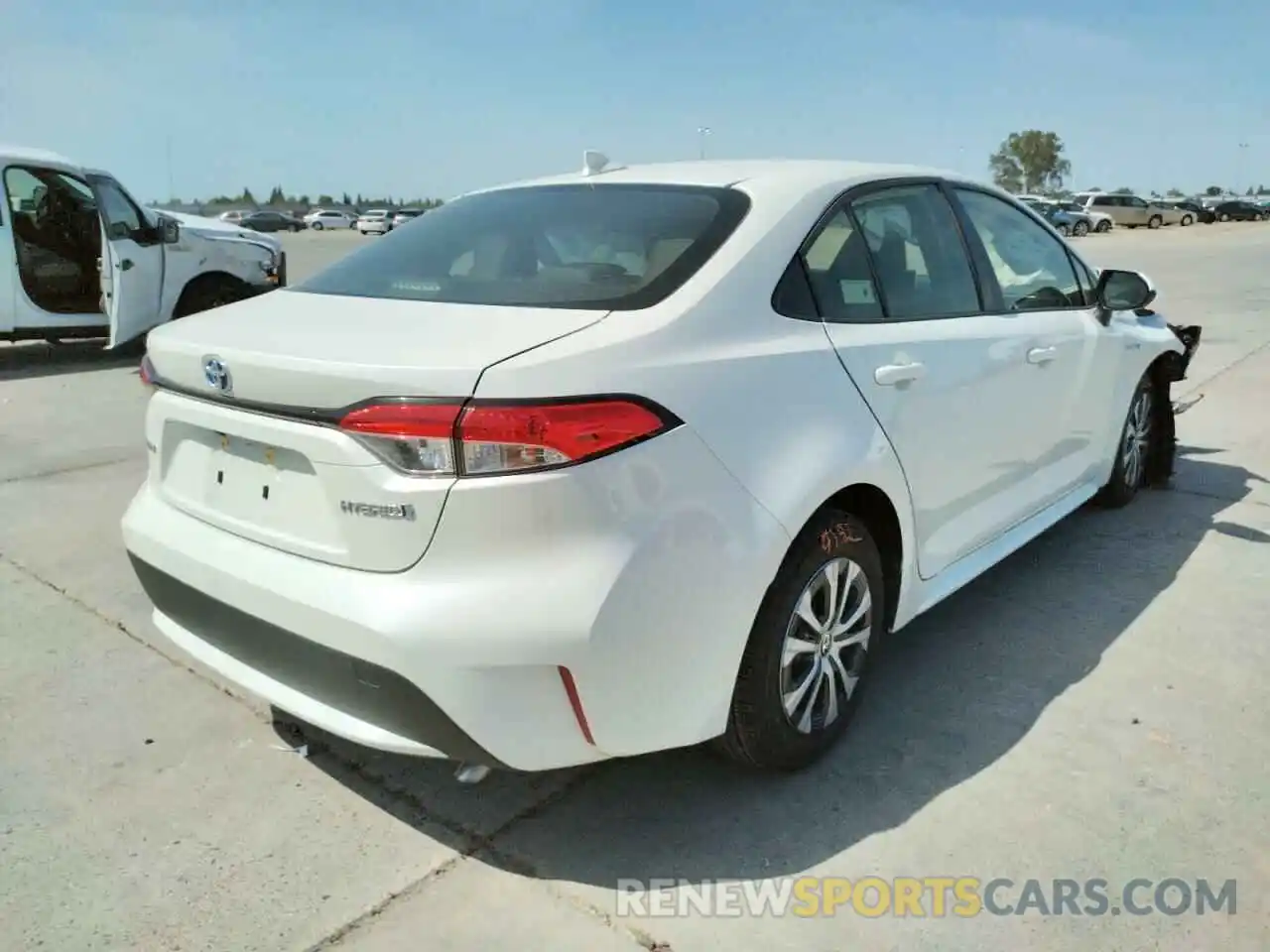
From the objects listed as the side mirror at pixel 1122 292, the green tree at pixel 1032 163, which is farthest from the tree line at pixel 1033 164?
the side mirror at pixel 1122 292

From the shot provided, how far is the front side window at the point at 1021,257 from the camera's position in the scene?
143 inches

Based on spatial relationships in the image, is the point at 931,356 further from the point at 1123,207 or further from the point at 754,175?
the point at 1123,207

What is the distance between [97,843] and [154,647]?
1146mm

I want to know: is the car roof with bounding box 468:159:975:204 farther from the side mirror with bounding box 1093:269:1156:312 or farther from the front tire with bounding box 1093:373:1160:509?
the front tire with bounding box 1093:373:1160:509

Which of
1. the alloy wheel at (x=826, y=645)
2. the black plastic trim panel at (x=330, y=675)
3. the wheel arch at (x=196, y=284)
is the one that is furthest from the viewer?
the wheel arch at (x=196, y=284)

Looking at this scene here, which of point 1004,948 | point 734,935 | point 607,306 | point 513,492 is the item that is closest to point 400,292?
point 607,306

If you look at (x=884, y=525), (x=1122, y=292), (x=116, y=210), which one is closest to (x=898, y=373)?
(x=884, y=525)

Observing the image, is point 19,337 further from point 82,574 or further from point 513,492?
point 513,492

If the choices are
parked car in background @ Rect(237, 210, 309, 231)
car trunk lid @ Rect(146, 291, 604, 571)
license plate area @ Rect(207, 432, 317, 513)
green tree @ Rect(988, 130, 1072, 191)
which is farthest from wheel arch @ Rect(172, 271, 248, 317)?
green tree @ Rect(988, 130, 1072, 191)

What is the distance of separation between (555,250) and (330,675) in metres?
1.27

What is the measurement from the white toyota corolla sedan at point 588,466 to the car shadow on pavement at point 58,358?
7.65m

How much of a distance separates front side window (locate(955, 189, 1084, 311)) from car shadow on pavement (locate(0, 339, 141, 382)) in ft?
27.8

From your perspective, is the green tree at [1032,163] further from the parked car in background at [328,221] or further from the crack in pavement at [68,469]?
the crack in pavement at [68,469]

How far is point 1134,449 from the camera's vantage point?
4.96 meters
